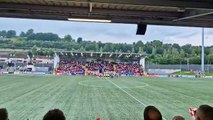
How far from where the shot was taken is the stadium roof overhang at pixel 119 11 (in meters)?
6.07

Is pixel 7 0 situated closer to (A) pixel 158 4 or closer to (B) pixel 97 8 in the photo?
(B) pixel 97 8

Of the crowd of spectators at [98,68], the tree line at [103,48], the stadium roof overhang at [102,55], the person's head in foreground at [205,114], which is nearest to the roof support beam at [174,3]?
the person's head in foreground at [205,114]

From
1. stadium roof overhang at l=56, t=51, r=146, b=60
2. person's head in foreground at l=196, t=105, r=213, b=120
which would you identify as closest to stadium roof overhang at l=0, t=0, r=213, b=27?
person's head in foreground at l=196, t=105, r=213, b=120

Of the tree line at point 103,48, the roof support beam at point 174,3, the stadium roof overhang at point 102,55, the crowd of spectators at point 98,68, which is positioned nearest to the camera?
the roof support beam at point 174,3

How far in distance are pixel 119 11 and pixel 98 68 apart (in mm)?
46849

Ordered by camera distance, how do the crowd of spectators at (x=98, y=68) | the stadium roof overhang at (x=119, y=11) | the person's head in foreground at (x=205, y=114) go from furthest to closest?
the crowd of spectators at (x=98, y=68), the stadium roof overhang at (x=119, y=11), the person's head in foreground at (x=205, y=114)

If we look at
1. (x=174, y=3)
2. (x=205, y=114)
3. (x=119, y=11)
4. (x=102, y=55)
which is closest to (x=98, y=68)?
(x=102, y=55)

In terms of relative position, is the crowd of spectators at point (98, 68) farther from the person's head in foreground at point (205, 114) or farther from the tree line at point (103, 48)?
the person's head in foreground at point (205, 114)

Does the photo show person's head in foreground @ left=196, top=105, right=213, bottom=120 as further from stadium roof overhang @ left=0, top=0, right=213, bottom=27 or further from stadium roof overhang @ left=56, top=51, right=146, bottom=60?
stadium roof overhang @ left=56, top=51, right=146, bottom=60

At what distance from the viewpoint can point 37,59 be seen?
64125 mm

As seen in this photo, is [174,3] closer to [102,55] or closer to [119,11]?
[119,11]

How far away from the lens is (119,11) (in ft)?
22.7

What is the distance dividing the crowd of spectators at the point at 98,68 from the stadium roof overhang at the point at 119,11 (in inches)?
1709

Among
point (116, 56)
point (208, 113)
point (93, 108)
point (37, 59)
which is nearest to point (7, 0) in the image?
point (208, 113)
